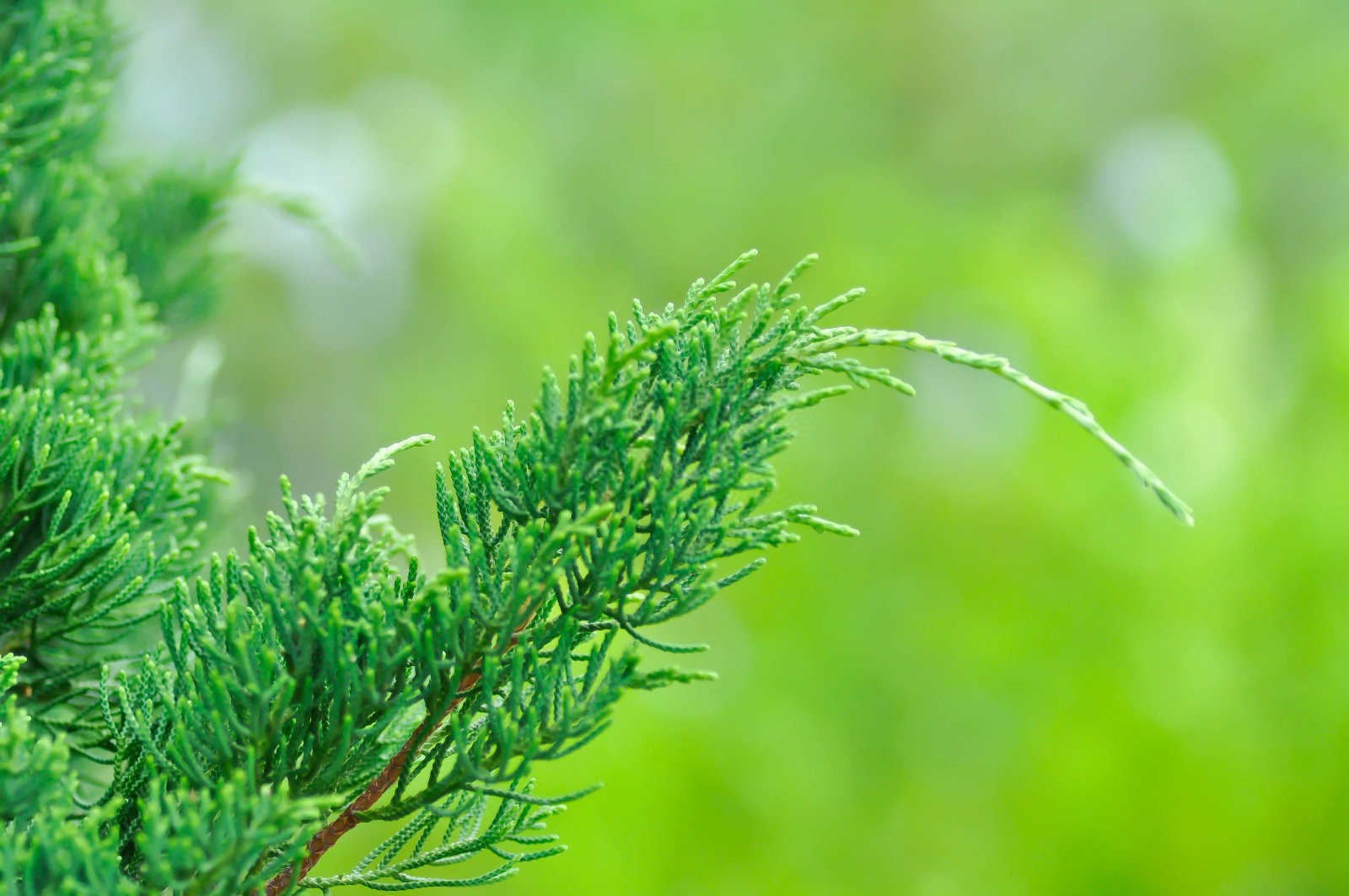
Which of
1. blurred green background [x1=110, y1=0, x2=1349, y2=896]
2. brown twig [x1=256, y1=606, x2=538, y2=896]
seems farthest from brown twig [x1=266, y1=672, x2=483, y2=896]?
blurred green background [x1=110, y1=0, x2=1349, y2=896]

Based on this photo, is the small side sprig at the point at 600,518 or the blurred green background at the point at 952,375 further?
the blurred green background at the point at 952,375

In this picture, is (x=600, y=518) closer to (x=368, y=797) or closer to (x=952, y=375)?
(x=368, y=797)

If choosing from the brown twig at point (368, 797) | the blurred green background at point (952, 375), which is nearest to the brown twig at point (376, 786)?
the brown twig at point (368, 797)

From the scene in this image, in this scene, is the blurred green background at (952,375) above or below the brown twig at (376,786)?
above

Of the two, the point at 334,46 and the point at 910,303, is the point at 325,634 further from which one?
the point at 334,46

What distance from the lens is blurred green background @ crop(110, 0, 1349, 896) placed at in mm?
2256

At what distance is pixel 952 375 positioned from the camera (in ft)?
10.1

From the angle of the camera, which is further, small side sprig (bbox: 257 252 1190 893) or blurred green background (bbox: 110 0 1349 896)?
blurred green background (bbox: 110 0 1349 896)

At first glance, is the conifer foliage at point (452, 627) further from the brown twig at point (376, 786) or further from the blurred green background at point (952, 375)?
the blurred green background at point (952, 375)

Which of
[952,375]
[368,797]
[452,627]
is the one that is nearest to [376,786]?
[368,797]

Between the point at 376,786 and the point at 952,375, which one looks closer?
the point at 376,786

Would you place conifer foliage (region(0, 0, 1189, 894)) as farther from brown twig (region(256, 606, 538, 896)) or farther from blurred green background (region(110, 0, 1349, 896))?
blurred green background (region(110, 0, 1349, 896))

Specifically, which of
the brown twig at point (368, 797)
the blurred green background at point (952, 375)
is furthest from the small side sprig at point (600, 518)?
the blurred green background at point (952, 375)

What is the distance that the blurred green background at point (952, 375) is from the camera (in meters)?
2.26
